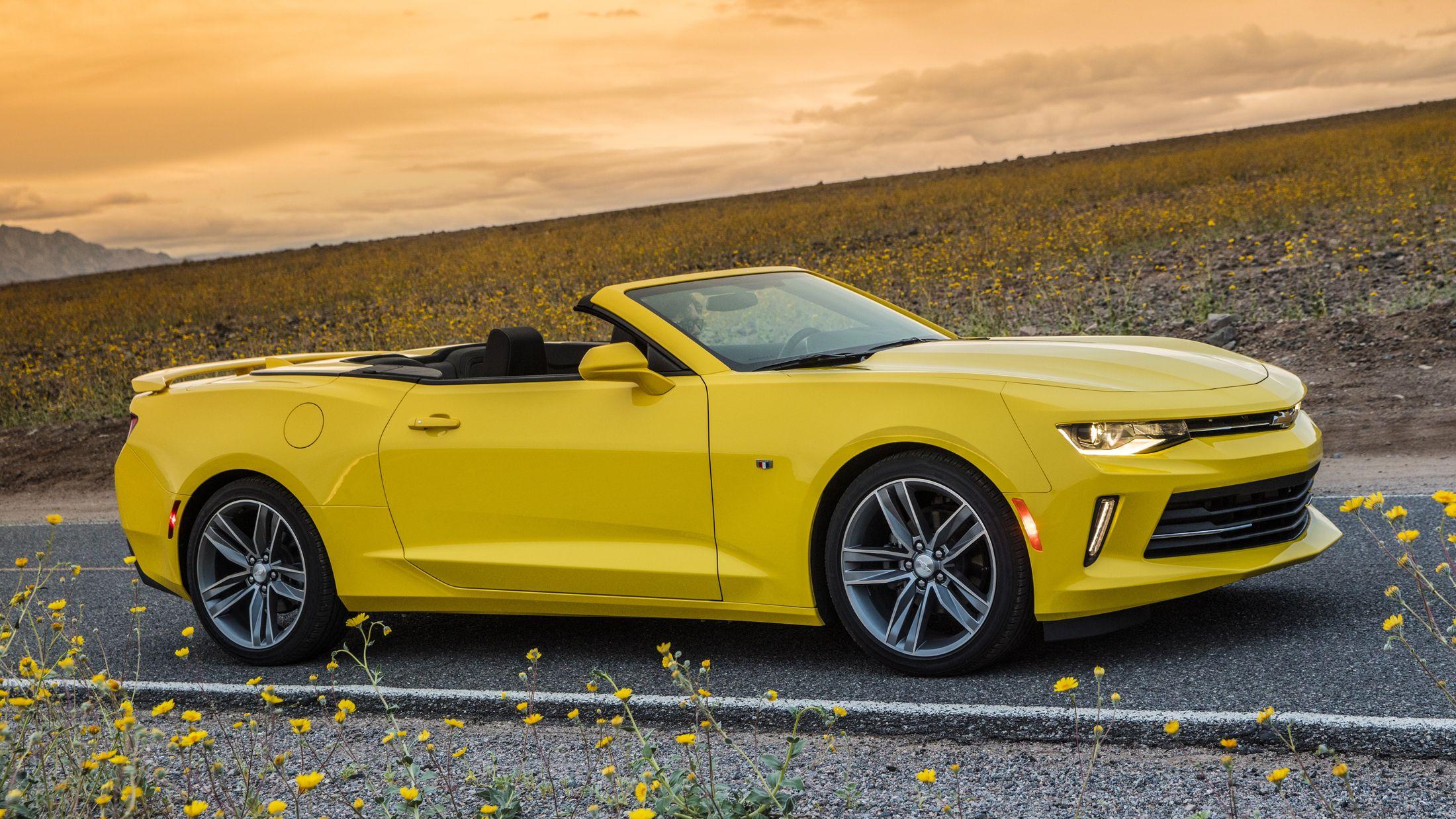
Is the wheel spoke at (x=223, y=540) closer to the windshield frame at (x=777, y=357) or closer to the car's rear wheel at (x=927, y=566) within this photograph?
the windshield frame at (x=777, y=357)

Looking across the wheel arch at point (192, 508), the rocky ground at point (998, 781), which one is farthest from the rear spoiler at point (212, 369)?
the rocky ground at point (998, 781)

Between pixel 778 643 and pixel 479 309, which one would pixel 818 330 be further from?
pixel 479 309

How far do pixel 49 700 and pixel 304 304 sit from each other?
2835 cm

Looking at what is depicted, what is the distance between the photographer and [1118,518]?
13.9 ft

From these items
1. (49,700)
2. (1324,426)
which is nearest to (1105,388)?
(49,700)

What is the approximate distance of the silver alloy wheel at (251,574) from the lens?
18.8 ft

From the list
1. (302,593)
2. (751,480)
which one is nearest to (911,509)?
(751,480)

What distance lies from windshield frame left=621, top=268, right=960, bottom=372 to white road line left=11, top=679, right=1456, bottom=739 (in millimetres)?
1249

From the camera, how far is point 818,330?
5430 millimetres

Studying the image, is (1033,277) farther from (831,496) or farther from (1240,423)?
(831,496)

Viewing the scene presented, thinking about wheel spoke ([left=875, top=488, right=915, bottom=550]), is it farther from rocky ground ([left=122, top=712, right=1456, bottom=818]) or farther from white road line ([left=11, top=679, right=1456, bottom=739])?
rocky ground ([left=122, top=712, right=1456, bottom=818])

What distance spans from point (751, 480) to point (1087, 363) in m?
1.26

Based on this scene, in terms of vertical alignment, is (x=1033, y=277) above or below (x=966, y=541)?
above

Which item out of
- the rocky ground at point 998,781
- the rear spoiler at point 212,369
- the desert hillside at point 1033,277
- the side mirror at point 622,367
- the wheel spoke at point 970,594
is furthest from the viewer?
the desert hillside at point 1033,277
